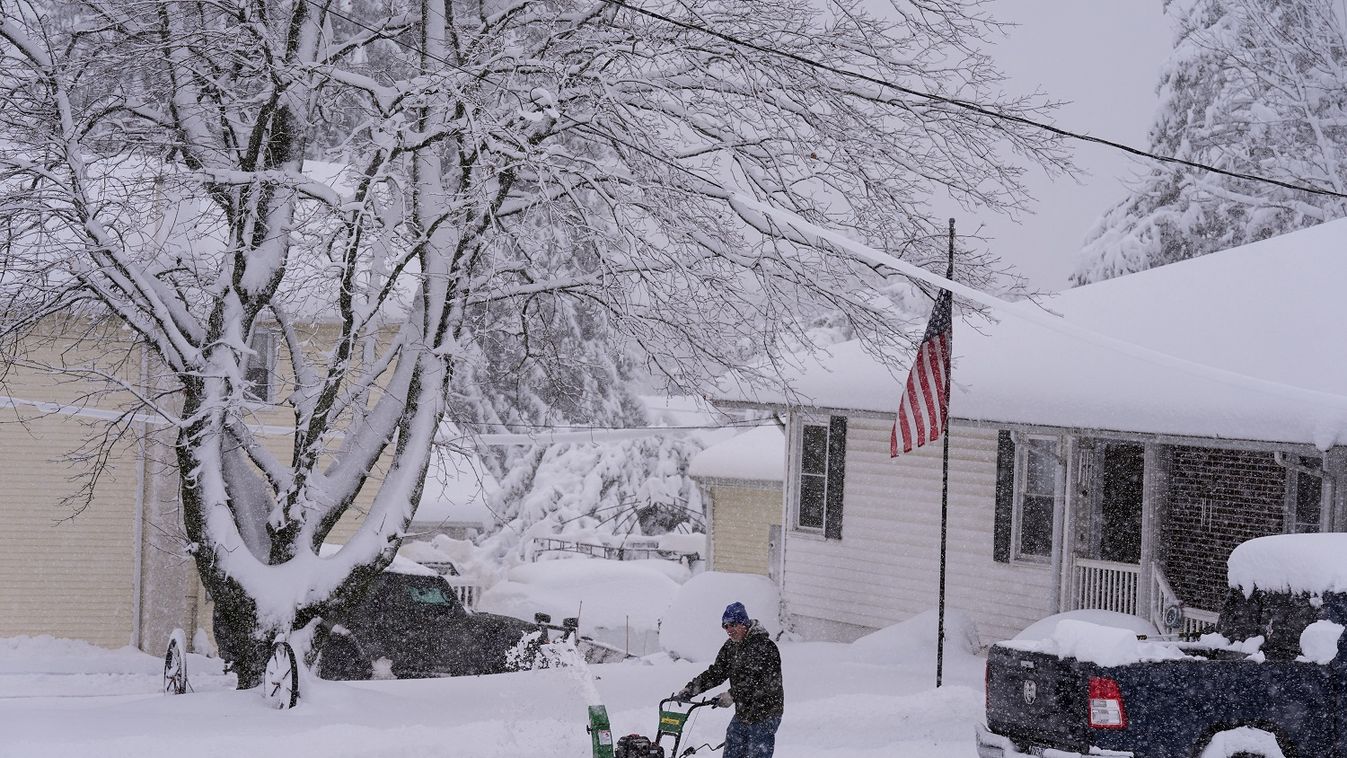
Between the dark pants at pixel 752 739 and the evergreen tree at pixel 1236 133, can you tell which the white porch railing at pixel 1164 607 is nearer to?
the dark pants at pixel 752 739

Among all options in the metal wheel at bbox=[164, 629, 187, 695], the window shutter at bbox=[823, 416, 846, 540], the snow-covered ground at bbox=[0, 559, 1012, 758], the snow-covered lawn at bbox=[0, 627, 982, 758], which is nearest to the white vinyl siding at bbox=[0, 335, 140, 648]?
the snow-covered ground at bbox=[0, 559, 1012, 758]

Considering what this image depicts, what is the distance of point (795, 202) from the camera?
512 inches

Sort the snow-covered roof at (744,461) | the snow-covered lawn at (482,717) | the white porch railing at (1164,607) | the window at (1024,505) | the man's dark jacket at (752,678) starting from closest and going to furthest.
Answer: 1. the man's dark jacket at (752,678)
2. the snow-covered lawn at (482,717)
3. the white porch railing at (1164,607)
4. the window at (1024,505)
5. the snow-covered roof at (744,461)

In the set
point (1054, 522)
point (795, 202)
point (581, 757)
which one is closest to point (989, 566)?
point (1054, 522)

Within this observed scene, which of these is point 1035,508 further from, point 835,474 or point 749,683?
point 749,683

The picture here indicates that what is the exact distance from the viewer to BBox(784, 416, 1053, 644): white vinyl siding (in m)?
17.1

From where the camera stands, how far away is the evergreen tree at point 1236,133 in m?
30.8

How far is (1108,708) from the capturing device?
8484 mm

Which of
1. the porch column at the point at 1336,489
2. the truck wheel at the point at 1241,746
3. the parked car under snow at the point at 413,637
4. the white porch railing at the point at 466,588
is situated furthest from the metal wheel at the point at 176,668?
the porch column at the point at 1336,489

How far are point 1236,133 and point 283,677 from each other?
3135 centimetres

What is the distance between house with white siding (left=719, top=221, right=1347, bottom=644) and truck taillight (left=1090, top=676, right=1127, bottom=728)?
18.9 feet

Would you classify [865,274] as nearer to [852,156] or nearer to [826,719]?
[852,156]

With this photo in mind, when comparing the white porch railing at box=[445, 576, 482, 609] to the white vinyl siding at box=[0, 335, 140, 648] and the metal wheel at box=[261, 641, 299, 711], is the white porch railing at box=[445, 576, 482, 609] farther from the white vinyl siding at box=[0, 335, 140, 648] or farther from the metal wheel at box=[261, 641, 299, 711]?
the metal wheel at box=[261, 641, 299, 711]

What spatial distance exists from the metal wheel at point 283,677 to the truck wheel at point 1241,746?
6.91 m
